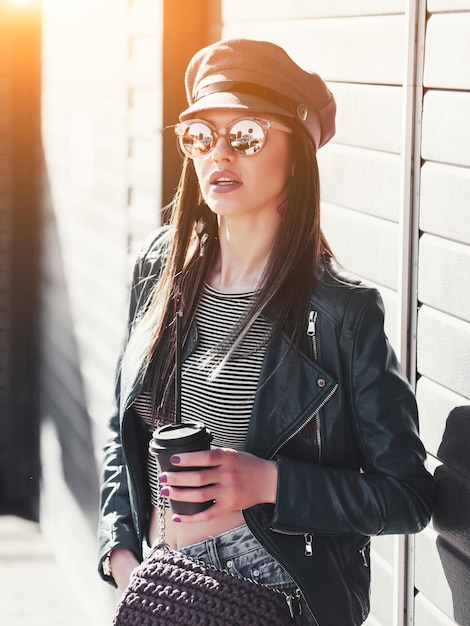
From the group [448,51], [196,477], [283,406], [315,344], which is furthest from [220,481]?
[448,51]

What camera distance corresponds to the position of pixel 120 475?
280 centimetres

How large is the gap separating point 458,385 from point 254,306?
18.5 inches

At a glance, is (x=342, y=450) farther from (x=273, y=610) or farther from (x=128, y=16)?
(x=128, y=16)

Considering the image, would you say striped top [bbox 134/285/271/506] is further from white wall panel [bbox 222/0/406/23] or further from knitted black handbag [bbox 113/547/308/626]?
white wall panel [bbox 222/0/406/23]

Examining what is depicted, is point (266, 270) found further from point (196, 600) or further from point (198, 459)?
point (196, 600)

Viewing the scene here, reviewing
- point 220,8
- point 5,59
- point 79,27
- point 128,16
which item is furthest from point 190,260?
point 5,59

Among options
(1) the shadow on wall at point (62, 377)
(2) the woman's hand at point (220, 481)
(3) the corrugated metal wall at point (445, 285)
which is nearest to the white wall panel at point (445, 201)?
(3) the corrugated metal wall at point (445, 285)

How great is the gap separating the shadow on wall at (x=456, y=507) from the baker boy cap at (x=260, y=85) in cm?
71

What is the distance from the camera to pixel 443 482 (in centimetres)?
244

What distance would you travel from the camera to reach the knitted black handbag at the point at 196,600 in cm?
228

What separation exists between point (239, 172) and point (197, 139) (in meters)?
0.12

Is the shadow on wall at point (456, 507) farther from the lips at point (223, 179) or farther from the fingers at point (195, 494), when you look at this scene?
the lips at point (223, 179)

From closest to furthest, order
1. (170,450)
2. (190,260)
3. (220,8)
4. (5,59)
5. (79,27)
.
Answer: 1. (170,450)
2. (190,260)
3. (220,8)
4. (79,27)
5. (5,59)

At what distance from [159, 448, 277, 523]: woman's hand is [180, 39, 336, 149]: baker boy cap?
72cm
